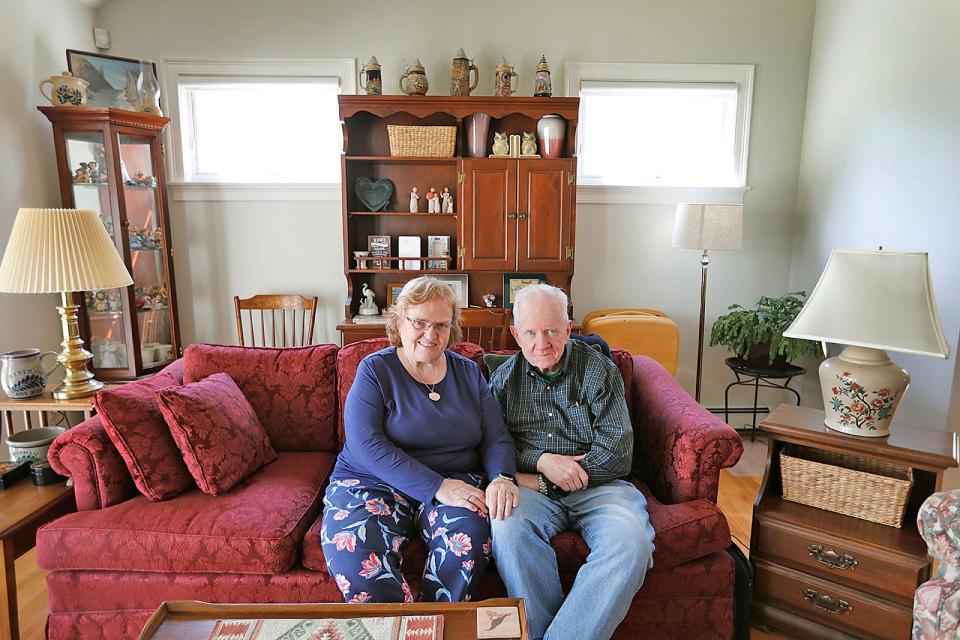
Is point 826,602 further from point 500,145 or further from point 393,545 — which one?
point 500,145

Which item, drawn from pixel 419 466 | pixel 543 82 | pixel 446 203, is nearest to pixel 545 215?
pixel 446 203

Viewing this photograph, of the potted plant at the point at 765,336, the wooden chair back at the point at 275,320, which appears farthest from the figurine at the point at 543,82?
the wooden chair back at the point at 275,320

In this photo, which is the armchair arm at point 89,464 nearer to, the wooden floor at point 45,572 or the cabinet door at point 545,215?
the wooden floor at point 45,572

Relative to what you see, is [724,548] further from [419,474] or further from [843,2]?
[843,2]

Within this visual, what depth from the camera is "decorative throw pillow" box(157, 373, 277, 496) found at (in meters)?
1.90

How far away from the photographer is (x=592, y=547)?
5.74 ft

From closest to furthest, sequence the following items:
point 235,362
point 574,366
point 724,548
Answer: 1. point 724,548
2. point 574,366
3. point 235,362

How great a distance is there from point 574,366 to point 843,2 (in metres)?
2.98

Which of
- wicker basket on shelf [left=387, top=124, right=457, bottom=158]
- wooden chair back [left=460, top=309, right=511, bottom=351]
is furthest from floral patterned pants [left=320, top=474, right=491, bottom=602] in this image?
wicker basket on shelf [left=387, top=124, right=457, bottom=158]

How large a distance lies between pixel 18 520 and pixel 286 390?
0.88 m

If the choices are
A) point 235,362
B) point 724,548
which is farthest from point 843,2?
point 235,362

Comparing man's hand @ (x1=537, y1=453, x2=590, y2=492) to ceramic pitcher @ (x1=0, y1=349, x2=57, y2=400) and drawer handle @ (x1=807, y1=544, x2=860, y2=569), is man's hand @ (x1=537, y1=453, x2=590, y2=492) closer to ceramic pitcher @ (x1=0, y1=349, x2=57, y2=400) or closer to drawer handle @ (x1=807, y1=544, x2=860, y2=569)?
drawer handle @ (x1=807, y1=544, x2=860, y2=569)

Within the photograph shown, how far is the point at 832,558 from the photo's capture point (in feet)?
6.29

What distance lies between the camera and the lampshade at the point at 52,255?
2234mm
